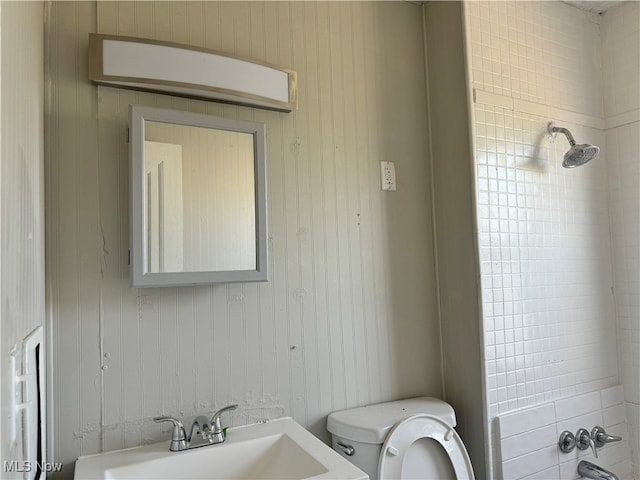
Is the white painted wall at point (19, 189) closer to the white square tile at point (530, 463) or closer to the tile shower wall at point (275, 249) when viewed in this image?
the tile shower wall at point (275, 249)

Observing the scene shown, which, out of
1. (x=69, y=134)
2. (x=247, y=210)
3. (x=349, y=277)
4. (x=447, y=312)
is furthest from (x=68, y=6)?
(x=447, y=312)

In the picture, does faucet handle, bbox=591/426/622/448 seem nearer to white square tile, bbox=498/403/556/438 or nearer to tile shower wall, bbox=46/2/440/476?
white square tile, bbox=498/403/556/438

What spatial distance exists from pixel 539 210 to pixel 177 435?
147cm

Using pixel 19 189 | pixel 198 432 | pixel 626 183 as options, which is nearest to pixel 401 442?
pixel 198 432

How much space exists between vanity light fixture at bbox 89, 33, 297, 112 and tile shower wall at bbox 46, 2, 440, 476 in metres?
0.05

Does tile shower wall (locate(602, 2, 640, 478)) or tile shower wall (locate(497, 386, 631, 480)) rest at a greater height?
tile shower wall (locate(602, 2, 640, 478))

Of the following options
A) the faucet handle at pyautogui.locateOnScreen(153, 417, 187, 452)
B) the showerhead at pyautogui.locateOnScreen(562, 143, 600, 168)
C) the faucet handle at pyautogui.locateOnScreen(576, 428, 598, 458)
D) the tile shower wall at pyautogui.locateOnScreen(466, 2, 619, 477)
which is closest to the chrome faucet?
the faucet handle at pyautogui.locateOnScreen(153, 417, 187, 452)

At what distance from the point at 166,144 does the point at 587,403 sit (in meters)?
1.79

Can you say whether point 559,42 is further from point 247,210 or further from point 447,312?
point 247,210

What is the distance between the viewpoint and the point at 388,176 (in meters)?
1.70

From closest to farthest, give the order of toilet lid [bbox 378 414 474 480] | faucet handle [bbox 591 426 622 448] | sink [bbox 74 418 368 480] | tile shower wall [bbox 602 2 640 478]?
sink [bbox 74 418 368 480] → toilet lid [bbox 378 414 474 480] → faucet handle [bbox 591 426 622 448] → tile shower wall [bbox 602 2 640 478]

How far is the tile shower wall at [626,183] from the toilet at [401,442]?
929mm

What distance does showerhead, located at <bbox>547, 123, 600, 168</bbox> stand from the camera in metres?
1.66

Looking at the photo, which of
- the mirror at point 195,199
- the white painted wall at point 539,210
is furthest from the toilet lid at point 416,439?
the mirror at point 195,199
